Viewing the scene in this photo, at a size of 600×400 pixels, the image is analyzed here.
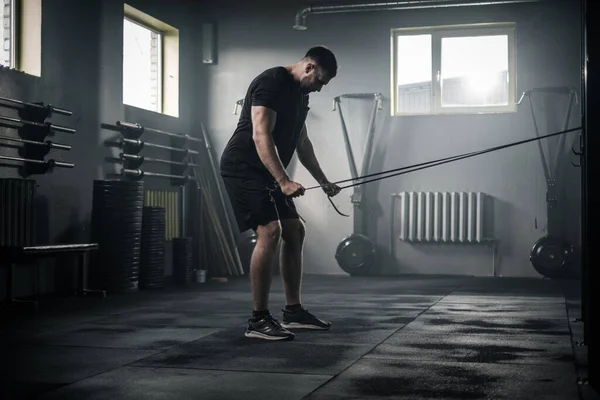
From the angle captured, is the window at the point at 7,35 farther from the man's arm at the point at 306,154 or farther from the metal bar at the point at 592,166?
the metal bar at the point at 592,166

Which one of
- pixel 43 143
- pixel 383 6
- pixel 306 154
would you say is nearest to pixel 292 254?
pixel 306 154

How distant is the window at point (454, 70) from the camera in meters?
8.02

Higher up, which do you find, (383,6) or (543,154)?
(383,6)

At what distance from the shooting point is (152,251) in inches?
255

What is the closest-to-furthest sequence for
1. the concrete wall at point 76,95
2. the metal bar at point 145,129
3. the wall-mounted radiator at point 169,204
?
the concrete wall at point 76,95 < the metal bar at point 145,129 < the wall-mounted radiator at point 169,204

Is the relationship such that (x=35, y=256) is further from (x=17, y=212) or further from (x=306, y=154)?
(x=306, y=154)

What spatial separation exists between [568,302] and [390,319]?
1630 millimetres

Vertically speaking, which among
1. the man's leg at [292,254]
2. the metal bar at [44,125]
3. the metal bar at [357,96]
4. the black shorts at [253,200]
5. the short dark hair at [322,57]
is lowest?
the man's leg at [292,254]

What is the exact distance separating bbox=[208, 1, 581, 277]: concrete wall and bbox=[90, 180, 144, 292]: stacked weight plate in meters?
2.68

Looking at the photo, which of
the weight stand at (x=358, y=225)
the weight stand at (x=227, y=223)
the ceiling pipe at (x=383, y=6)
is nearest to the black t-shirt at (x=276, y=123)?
the weight stand at (x=358, y=225)

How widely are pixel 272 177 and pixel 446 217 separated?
15.3 ft

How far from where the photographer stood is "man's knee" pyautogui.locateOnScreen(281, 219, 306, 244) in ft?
11.8

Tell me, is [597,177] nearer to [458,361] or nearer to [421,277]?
[458,361]

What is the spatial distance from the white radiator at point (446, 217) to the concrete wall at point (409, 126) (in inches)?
6.0
